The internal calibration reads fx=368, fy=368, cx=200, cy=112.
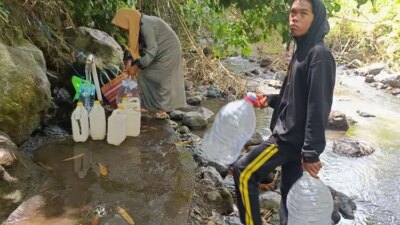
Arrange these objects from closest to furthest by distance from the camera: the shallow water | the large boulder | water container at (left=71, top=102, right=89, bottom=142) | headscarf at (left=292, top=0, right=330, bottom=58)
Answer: headscarf at (left=292, top=0, right=330, bottom=58)
the shallow water
the large boulder
water container at (left=71, top=102, right=89, bottom=142)

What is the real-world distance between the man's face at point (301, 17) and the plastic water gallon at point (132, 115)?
237 cm

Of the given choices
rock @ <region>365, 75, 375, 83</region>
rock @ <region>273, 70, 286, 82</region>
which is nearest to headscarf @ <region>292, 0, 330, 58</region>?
rock @ <region>273, 70, 286, 82</region>

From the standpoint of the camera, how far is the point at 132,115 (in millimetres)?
4293

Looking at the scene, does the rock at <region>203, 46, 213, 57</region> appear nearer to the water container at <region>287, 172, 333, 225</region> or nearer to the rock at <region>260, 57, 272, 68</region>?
the rock at <region>260, 57, 272, 68</region>

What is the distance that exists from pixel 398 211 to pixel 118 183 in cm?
353

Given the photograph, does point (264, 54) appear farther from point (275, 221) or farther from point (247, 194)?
point (247, 194)

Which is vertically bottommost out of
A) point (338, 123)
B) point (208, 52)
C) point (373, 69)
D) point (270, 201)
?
point (373, 69)

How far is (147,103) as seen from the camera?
5.47 meters

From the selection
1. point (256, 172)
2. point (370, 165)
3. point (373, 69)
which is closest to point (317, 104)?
point (256, 172)

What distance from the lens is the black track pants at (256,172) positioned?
2631mm

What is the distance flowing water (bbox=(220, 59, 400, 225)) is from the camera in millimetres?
4641

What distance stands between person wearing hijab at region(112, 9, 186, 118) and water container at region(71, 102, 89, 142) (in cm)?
117

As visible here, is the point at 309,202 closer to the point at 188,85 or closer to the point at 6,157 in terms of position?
the point at 6,157

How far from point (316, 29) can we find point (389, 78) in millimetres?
10358
